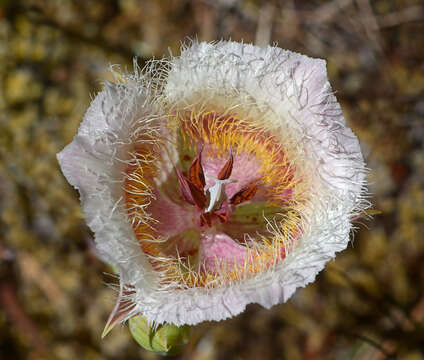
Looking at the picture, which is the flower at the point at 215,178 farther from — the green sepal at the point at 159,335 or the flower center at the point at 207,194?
the green sepal at the point at 159,335

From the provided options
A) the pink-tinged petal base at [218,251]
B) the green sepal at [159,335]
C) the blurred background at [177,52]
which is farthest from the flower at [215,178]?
the blurred background at [177,52]

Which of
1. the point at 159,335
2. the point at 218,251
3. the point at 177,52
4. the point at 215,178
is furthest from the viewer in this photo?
the point at 177,52

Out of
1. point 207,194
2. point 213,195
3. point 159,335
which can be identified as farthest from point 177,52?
point 159,335

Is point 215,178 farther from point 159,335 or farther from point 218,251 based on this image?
point 159,335

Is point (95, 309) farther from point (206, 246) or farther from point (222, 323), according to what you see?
point (206, 246)

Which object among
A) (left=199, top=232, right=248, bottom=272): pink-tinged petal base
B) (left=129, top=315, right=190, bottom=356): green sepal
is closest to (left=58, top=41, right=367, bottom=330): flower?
(left=199, top=232, right=248, bottom=272): pink-tinged petal base

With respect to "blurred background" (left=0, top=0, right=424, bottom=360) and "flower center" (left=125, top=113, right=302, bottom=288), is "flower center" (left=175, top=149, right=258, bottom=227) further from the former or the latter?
"blurred background" (left=0, top=0, right=424, bottom=360)

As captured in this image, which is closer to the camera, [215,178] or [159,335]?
[159,335]
